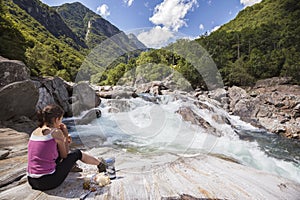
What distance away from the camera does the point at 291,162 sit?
6289 millimetres

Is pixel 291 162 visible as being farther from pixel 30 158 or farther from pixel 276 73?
pixel 276 73

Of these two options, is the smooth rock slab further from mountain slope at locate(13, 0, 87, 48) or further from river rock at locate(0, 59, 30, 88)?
mountain slope at locate(13, 0, 87, 48)

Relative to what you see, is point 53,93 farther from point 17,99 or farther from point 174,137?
point 174,137

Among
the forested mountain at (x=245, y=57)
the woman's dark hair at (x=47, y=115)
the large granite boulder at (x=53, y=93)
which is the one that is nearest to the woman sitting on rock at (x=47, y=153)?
the woman's dark hair at (x=47, y=115)

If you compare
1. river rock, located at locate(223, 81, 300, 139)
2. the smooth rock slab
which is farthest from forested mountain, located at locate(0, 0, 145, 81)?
river rock, located at locate(223, 81, 300, 139)

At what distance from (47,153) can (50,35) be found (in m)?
71.9

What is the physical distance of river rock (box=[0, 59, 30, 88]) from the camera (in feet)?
18.9

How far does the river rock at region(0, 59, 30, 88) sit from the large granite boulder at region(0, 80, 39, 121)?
593mm

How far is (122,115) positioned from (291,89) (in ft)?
52.4

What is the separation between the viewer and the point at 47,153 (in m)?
2.02

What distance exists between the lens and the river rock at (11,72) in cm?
576

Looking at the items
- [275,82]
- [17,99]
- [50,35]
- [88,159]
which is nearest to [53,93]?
[17,99]

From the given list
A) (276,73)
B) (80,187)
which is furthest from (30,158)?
(276,73)

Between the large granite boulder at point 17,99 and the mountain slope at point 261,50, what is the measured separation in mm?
23320
